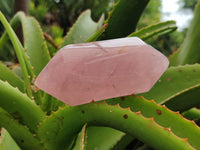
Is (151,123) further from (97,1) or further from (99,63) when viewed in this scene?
(97,1)

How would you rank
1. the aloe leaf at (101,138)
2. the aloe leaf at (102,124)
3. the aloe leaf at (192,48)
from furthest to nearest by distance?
1. the aloe leaf at (192,48)
2. the aloe leaf at (101,138)
3. the aloe leaf at (102,124)

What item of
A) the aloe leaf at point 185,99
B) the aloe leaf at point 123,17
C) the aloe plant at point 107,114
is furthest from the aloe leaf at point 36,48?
the aloe leaf at point 185,99

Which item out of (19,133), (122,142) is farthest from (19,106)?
(122,142)

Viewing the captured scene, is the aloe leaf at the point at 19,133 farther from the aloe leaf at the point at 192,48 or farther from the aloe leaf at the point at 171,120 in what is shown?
the aloe leaf at the point at 192,48

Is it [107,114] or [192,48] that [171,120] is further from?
[192,48]

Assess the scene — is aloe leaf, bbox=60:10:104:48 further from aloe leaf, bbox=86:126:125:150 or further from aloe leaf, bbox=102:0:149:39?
aloe leaf, bbox=86:126:125:150

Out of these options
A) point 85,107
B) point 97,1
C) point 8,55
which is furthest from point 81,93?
point 97,1

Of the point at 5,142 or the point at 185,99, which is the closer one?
the point at 5,142
